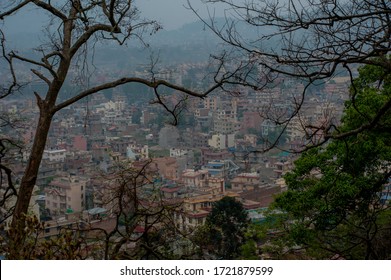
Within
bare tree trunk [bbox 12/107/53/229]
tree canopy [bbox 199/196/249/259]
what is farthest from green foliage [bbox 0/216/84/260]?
tree canopy [bbox 199/196/249/259]

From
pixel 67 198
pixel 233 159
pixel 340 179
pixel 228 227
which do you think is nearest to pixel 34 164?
pixel 233 159

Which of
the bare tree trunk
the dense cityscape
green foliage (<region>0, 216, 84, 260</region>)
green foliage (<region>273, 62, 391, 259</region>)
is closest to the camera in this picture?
green foliage (<region>0, 216, 84, 260</region>)

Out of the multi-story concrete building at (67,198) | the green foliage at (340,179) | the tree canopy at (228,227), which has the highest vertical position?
the green foliage at (340,179)

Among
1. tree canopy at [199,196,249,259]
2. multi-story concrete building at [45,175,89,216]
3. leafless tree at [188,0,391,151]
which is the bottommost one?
multi-story concrete building at [45,175,89,216]

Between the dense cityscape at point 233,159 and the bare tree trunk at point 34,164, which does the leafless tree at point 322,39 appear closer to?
the dense cityscape at point 233,159

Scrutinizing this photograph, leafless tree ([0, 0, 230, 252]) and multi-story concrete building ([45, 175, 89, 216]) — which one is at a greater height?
leafless tree ([0, 0, 230, 252])

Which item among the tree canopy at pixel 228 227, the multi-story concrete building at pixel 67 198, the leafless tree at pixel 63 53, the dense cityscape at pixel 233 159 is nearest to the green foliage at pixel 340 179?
the dense cityscape at pixel 233 159

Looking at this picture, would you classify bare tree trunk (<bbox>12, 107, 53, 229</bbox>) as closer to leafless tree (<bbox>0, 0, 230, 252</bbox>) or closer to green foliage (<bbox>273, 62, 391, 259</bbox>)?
leafless tree (<bbox>0, 0, 230, 252</bbox>)

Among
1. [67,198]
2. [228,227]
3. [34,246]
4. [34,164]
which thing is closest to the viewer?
[34,246]

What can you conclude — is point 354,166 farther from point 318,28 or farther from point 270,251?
point 318,28

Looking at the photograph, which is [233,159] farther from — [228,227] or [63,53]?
[63,53]

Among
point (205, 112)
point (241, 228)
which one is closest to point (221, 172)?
point (205, 112)
